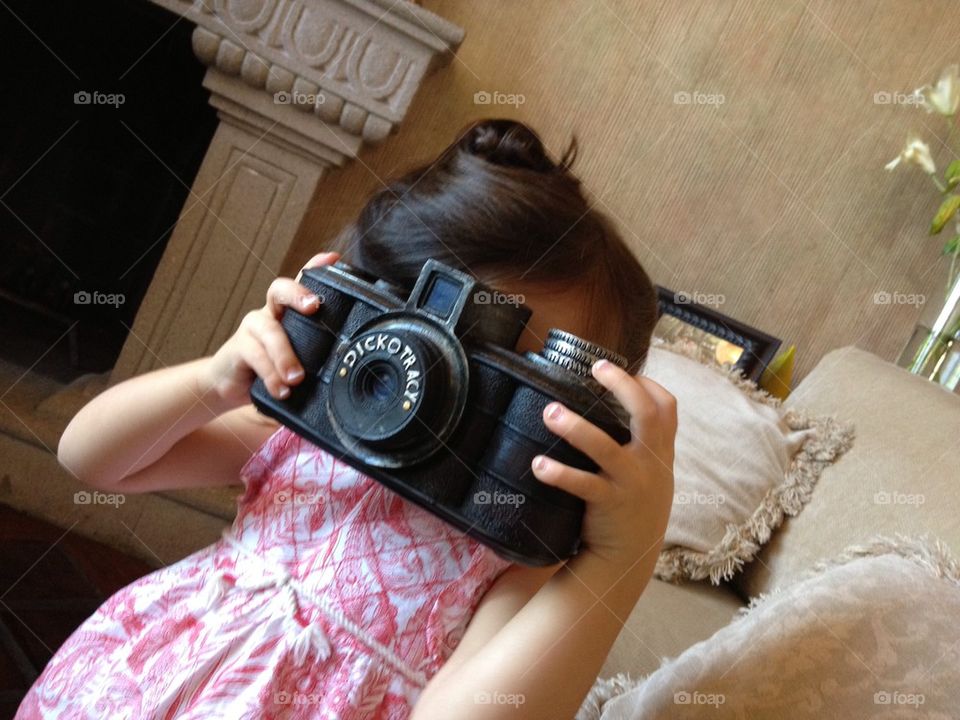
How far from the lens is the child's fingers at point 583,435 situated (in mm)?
495

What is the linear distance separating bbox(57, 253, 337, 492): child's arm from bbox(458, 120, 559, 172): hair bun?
0.15 metres

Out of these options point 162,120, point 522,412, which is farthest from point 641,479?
point 162,120

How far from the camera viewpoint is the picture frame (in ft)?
4.98

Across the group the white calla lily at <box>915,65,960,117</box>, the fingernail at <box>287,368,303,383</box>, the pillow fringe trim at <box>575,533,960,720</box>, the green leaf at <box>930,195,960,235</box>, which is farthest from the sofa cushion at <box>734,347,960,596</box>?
the fingernail at <box>287,368,303,383</box>

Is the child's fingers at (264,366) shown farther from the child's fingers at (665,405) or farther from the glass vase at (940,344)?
the glass vase at (940,344)

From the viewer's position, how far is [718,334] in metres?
1.53

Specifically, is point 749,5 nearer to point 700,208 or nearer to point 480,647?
point 700,208

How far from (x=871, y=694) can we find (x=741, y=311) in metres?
1.03

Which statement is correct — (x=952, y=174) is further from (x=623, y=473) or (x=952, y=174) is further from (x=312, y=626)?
(x=312, y=626)

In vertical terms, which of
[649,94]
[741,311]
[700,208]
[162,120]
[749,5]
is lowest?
[162,120]

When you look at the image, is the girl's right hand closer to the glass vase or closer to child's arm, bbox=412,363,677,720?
child's arm, bbox=412,363,677,720

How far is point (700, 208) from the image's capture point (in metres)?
1.57

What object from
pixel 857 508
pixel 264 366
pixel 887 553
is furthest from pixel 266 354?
pixel 857 508

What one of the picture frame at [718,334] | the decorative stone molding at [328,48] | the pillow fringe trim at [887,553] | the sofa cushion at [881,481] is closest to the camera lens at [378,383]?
the pillow fringe trim at [887,553]
